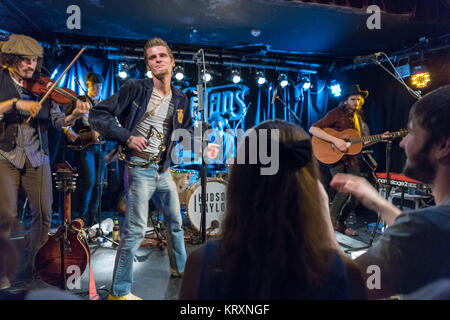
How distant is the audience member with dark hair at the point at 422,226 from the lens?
3.46 ft

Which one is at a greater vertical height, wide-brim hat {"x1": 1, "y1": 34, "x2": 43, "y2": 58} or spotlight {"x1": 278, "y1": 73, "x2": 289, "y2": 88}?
spotlight {"x1": 278, "y1": 73, "x2": 289, "y2": 88}

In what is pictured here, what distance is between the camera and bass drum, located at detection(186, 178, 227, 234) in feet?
16.5

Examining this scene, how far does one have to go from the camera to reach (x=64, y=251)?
9.68ft

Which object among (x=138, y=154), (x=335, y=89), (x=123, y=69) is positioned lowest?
(x=138, y=154)

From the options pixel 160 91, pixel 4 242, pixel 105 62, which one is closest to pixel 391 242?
pixel 4 242

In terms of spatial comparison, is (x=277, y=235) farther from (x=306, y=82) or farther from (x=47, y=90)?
(x=306, y=82)

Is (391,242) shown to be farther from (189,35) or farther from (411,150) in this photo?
(189,35)

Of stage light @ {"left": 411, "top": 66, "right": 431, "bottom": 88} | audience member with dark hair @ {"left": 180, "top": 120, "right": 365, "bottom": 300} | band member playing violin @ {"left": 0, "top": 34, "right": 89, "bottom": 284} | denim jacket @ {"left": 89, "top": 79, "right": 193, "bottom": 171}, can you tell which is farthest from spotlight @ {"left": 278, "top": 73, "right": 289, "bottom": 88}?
audience member with dark hair @ {"left": 180, "top": 120, "right": 365, "bottom": 300}

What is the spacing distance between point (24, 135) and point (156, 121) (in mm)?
1382

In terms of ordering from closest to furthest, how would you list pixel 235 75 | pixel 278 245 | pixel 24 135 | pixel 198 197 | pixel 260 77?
pixel 278 245, pixel 24 135, pixel 198 197, pixel 235 75, pixel 260 77

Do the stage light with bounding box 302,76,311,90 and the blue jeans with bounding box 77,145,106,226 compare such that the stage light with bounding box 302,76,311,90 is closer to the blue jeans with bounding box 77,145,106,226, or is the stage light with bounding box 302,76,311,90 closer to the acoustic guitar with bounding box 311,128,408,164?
the acoustic guitar with bounding box 311,128,408,164

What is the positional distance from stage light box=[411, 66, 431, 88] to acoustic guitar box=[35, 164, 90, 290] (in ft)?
21.9

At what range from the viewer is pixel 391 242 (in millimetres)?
1107

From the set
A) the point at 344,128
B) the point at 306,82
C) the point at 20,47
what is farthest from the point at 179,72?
the point at 20,47
